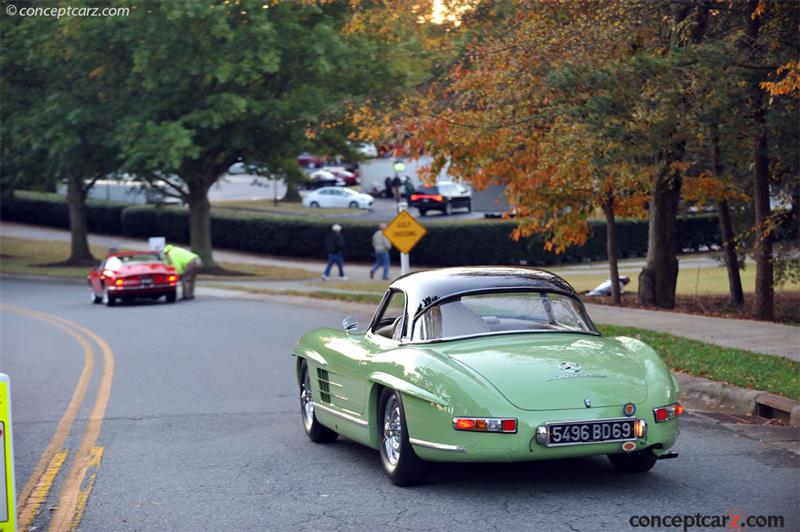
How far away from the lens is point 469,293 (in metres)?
8.57

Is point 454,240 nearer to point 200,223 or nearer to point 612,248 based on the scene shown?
point 200,223

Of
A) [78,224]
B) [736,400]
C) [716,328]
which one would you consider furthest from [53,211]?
[736,400]

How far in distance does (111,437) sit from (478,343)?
4.03 m

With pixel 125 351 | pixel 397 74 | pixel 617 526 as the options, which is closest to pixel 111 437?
pixel 617 526

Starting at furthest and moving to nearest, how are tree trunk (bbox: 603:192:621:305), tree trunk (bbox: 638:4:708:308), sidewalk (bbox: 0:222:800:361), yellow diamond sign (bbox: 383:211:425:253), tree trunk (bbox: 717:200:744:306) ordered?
tree trunk (bbox: 603:192:621:305), yellow diamond sign (bbox: 383:211:425:253), tree trunk (bbox: 717:200:744:306), tree trunk (bbox: 638:4:708:308), sidewalk (bbox: 0:222:800:361)

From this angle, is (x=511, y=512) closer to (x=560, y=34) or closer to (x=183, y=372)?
(x=183, y=372)

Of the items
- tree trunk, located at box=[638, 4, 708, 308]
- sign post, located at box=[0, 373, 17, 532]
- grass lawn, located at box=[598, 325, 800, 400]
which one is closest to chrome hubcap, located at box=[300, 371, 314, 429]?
sign post, located at box=[0, 373, 17, 532]

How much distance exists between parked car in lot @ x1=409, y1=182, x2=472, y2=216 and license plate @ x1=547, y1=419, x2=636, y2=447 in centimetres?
5378

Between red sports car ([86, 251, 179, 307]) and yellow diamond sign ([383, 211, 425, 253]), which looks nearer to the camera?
yellow diamond sign ([383, 211, 425, 253])

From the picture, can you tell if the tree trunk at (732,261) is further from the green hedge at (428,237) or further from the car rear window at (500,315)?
the green hedge at (428,237)

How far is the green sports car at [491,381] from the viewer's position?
7172 millimetres

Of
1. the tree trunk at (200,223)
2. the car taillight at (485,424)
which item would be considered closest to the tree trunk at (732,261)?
the car taillight at (485,424)

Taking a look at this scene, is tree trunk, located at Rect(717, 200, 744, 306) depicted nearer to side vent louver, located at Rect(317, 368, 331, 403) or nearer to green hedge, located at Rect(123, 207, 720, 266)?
side vent louver, located at Rect(317, 368, 331, 403)

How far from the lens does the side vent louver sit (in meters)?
9.40
